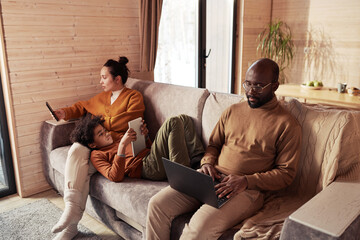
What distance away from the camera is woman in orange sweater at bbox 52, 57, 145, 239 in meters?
2.05

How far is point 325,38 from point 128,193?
3814 mm

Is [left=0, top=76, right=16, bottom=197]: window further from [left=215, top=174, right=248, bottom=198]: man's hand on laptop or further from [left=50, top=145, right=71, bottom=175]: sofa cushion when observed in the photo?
[left=215, top=174, right=248, bottom=198]: man's hand on laptop

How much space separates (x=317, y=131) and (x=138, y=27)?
7.13 ft

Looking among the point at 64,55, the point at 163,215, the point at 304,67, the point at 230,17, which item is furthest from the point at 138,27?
the point at 304,67

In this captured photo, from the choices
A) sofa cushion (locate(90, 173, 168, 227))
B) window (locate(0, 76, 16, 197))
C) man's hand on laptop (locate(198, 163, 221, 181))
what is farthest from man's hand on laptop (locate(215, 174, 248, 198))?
window (locate(0, 76, 16, 197))

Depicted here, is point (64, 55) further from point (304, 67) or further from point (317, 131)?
point (304, 67)

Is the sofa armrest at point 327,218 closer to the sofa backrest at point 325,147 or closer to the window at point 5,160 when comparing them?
the sofa backrest at point 325,147

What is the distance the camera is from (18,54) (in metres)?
2.51

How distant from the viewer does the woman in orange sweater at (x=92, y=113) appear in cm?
205

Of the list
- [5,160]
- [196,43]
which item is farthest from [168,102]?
[196,43]

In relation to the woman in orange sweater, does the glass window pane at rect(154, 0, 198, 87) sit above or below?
above

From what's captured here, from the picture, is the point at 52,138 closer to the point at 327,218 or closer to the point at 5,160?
the point at 5,160

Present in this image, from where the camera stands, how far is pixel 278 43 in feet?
15.4

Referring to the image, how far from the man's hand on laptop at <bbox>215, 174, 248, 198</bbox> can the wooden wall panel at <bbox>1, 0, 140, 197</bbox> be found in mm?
1793
